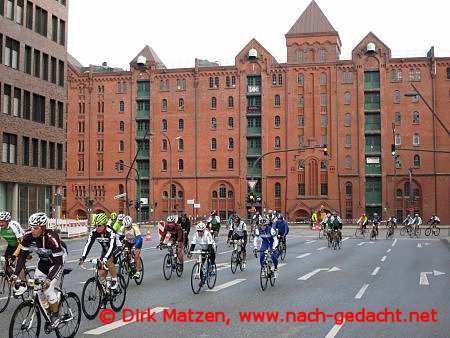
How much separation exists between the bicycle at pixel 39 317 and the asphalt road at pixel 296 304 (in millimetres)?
471

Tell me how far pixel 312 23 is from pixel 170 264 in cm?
6853

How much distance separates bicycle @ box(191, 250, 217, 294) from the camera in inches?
525

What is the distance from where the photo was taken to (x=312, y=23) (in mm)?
79812

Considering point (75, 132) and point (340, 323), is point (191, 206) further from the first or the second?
point (340, 323)

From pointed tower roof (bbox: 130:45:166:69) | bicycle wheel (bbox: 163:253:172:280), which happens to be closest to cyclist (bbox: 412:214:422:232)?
bicycle wheel (bbox: 163:253:172:280)

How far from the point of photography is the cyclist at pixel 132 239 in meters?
14.6

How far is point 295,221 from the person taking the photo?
248 feet

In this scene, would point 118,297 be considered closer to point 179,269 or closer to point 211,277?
point 211,277

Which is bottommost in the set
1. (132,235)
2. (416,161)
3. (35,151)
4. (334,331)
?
(334,331)

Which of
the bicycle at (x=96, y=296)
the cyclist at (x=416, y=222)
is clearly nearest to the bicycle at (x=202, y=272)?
the bicycle at (x=96, y=296)

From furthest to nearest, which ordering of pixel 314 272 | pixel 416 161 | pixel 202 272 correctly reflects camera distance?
pixel 416 161 → pixel 314 272 → pixel 202 272

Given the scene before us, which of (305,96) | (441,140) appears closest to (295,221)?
(305,96)

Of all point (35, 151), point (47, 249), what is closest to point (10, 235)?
point (47, 249)

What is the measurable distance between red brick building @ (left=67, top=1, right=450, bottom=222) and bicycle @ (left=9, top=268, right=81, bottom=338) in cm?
6548
